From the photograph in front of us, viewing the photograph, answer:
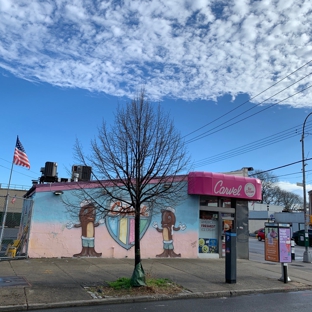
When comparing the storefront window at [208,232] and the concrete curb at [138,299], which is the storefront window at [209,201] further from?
the concrete curb at [138,299]

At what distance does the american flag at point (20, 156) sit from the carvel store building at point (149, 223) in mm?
1300

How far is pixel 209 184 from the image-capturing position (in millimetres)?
15273

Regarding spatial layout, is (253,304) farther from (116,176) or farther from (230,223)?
(230,223)

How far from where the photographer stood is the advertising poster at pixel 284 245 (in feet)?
35.4

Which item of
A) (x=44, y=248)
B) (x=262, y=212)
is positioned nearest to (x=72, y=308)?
(x=44, y=248)

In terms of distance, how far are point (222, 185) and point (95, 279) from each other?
814cm

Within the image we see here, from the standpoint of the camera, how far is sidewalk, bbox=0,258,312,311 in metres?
7.14

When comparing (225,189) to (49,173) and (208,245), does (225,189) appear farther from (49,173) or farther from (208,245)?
(49,173)

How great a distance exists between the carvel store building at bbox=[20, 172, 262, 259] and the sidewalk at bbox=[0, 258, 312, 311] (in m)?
0.75

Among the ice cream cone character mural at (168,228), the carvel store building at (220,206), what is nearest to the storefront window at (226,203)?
the carvel store building at (220,206)

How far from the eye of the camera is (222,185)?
15.6 metres

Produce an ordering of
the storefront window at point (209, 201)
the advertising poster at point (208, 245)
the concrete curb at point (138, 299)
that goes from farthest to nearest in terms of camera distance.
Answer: the storefront window at point (209, 201), the advertising poster at point (208, 245), the concrete curb at point (138, 299)

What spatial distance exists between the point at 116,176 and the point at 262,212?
5978cm

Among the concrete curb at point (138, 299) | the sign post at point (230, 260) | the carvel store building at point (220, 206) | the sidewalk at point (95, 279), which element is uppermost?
the carvel store building at point (220, 206)
